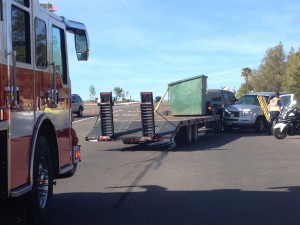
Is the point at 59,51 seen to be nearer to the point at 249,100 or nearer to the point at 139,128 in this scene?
the point at 139,128

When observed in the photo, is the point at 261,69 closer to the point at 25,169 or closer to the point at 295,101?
the point at 295,101

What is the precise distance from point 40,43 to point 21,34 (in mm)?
726

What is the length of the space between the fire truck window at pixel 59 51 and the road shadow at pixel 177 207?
2.02 meters

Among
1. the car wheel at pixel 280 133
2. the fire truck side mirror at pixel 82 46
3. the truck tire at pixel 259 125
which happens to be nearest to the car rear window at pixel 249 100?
the truck tire at pixel 259 125

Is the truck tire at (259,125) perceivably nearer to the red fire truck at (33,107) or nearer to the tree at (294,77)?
the red fire truck at (33,107)

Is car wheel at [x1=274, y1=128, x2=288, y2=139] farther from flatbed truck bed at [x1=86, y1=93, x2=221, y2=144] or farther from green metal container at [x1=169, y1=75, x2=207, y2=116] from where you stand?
flatbed truck bed at [x1=86, y1=93, x2=221, y2=144]

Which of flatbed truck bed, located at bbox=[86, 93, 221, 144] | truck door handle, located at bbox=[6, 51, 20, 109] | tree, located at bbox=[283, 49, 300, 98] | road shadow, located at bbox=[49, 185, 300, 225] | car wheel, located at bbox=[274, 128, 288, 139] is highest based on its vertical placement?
tree, located at bbox=[283, 49, 300, 98]

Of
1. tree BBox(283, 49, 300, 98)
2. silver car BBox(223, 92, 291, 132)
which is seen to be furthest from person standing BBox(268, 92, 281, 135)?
tree BBox(283, 49, 300, 98)

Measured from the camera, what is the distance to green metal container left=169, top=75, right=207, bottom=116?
2138cm

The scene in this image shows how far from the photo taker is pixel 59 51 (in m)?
7.90

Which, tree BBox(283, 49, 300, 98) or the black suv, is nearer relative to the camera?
the black suv

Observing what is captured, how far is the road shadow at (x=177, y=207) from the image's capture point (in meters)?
7.15

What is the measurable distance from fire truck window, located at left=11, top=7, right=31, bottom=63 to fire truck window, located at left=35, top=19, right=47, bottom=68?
1.10 ft

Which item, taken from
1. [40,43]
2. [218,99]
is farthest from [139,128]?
[218,99]
